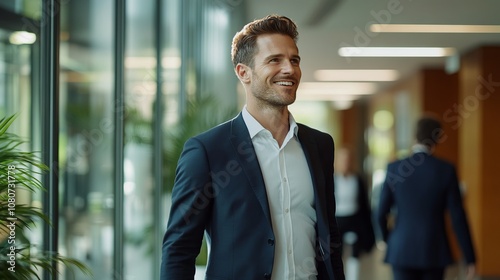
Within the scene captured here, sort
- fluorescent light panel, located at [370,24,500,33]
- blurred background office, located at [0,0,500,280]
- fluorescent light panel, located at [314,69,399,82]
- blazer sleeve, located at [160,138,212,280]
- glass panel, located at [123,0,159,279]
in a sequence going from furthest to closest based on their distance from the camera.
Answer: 1. fluorescent light panel, located at [314,69,399,82]
2. fluorescent light panel, located at [370,24,500,33]
3. glass panel, located at [123,0,159,279]
4. blurred background office, located at [0,0,500,280]
5. blazer sleeve, located at [160,138,212,280]

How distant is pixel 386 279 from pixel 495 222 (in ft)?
6.25

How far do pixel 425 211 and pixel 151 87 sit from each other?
277cm

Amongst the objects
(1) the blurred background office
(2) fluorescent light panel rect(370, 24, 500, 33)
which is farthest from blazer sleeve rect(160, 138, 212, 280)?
(2) fluorescent light panel rect(370, 24, 500, 33)

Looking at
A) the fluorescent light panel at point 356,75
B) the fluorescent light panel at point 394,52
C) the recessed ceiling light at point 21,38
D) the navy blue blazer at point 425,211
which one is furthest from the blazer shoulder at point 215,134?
the fluorescent light panel at point 356,75

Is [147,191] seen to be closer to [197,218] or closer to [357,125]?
[197,218]

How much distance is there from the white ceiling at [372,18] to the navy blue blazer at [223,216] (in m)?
5.14

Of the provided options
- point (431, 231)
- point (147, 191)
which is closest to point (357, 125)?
point (147, 191)

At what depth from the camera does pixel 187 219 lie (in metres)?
2.23

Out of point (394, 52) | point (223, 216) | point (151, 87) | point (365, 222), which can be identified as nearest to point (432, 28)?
point (394, 52)

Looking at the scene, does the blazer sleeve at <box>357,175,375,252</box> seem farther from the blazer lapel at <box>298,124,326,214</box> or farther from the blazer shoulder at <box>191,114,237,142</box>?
the blazer shoulder at <box>191,114,237,142</box>

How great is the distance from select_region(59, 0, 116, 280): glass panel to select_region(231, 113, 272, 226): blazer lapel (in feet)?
10.1

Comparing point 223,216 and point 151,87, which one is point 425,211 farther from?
point 151,87

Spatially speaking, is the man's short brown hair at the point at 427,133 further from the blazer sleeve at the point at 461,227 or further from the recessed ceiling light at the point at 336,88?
the recessed ceiling light at the point at 336,88

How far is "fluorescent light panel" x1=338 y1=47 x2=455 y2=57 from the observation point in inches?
416
